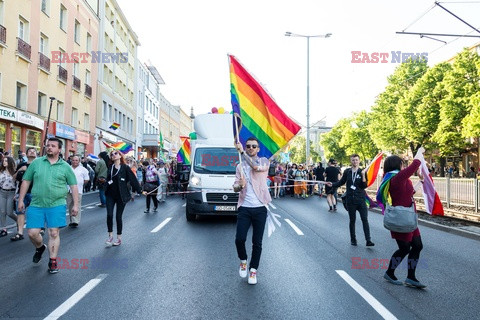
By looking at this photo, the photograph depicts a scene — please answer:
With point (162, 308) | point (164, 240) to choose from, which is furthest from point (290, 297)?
point (164, 240)

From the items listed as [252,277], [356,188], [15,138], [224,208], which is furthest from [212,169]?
[15,138]

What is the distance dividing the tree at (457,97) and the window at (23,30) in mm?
35724

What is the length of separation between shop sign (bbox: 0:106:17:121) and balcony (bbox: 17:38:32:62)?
325 centimetres

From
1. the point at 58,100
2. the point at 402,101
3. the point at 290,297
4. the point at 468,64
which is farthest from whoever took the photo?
the point at 402,101

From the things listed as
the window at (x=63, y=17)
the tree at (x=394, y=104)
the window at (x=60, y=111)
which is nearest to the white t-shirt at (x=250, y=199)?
the window at (x=60, y=111)

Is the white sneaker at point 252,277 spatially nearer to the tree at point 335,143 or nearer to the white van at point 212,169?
the white van at point 212,169

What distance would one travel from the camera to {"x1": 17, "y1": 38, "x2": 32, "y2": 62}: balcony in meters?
20.4

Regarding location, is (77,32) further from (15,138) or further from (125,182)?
(125,182)

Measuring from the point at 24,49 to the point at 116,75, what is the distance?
785 inches

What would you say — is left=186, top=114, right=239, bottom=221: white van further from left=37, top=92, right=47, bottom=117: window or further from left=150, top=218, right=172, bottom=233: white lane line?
left=37, top=92, right=47, bottom=117: window

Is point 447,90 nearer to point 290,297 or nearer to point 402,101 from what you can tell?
point 402,101

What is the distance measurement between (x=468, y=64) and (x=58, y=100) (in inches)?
1423

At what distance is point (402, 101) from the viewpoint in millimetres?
45875

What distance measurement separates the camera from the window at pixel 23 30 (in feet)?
68.8
